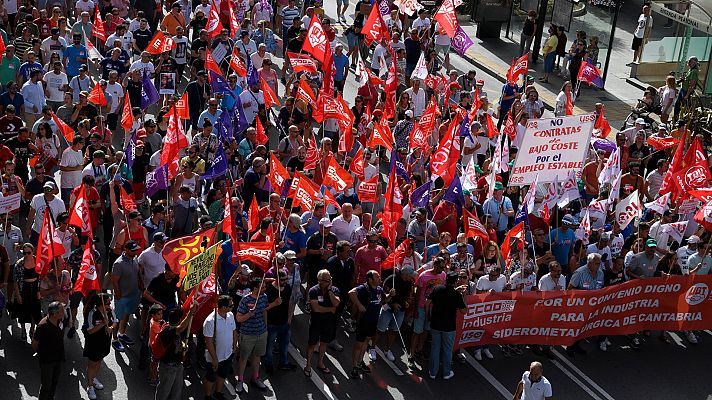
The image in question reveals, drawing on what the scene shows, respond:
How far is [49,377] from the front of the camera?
44.1 feet

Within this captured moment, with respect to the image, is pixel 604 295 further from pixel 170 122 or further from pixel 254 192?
pixel 170 122

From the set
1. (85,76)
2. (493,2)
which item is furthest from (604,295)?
(493,2)

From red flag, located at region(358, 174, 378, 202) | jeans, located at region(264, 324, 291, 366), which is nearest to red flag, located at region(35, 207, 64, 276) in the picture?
jeans, located at region(264, 324, 291, 366)

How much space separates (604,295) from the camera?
16172mm

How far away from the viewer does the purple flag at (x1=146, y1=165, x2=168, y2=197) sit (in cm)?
1689

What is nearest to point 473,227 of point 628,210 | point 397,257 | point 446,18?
point 397,257

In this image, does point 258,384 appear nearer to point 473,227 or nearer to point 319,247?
point 319,247

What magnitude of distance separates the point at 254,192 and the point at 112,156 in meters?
2.30

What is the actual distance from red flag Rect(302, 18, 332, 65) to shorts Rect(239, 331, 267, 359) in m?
8.74

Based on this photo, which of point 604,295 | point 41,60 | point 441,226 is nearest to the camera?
point 604,295

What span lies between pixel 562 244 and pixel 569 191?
1.02 meters

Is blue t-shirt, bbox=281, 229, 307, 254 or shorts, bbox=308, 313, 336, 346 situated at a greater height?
blue t-shirt, bbox=281, 229, 307, 254

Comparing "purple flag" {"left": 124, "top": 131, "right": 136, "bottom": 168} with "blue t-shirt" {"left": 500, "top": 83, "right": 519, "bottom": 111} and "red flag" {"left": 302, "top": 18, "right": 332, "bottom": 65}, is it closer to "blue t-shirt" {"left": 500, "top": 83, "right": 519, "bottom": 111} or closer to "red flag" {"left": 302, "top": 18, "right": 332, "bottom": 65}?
"red flag" {"left": 302, "top": 18, "right": 332, "bottom": 65}

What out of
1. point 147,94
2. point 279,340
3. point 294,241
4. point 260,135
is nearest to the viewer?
point 279,340
